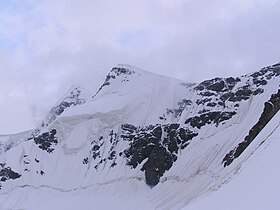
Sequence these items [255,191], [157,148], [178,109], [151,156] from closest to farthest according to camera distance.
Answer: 1. [255,191]
2. [151,156]
3. [157,148]
4. [178,109]

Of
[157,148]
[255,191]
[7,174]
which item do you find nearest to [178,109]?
[157,148]

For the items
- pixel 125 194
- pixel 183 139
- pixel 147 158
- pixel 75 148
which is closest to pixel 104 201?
pixel 125 194

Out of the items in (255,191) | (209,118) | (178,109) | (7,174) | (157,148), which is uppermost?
(178,109)

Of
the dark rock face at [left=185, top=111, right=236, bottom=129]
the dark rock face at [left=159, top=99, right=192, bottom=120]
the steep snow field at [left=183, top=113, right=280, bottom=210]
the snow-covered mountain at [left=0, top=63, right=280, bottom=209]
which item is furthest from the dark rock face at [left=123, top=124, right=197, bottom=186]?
the steep snow field at [left=183, top=113, right=280, bottom=210]

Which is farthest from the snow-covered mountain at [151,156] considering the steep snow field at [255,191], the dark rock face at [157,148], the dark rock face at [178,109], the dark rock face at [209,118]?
the steep snow field at [255,191]

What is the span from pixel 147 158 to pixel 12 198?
1992 inches

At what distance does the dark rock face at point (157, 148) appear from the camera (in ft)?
481

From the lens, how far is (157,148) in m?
153

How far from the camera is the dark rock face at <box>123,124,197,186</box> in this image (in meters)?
147

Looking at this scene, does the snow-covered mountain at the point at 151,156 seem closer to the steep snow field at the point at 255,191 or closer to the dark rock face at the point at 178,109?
the dark rock face at the point at 178,109

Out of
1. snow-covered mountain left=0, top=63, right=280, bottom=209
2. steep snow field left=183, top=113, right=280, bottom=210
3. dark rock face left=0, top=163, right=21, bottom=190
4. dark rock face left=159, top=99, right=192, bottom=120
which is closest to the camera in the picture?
steep snow field left=183, top=113, right=280, bottom=210

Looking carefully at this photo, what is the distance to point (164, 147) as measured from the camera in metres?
154

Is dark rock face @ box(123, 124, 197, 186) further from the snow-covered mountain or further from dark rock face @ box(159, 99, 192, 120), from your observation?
dark rock face @ box(159, 99, 192, 120)

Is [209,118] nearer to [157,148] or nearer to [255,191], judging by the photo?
[157,148]
